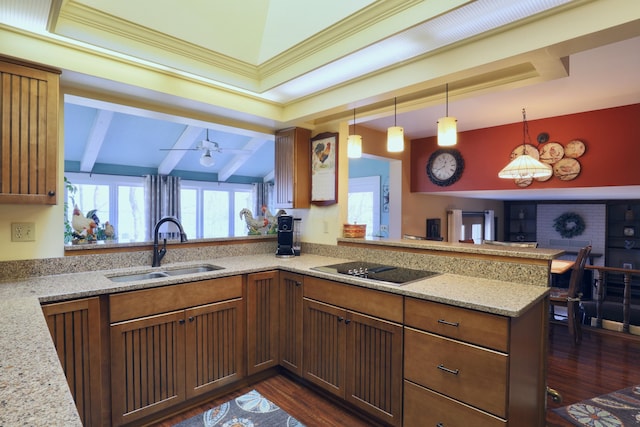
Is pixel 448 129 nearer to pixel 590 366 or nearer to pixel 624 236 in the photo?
pixel 590 366

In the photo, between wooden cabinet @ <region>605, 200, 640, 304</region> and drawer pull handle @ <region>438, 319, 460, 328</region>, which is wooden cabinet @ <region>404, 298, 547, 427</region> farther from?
wooden cabinet @ <region>605, 200, 640, 304</region>

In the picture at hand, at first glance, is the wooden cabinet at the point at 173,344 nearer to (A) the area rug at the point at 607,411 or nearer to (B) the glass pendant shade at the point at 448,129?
(B) the glass pendant shade at the point at 448,129

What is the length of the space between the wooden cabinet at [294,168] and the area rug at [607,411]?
98.5 inches

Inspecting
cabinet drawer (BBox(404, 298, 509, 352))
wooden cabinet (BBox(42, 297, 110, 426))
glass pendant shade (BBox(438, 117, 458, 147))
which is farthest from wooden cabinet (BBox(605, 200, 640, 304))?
wooden cabinet (BBox(42, 297, 110, 426))

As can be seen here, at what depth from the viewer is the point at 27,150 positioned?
1.88m

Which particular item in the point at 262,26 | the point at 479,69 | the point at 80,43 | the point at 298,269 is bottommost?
the point at 298,269

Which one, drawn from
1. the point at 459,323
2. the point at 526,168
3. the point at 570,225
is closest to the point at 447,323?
the point at 459,323

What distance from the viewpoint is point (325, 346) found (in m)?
2.36

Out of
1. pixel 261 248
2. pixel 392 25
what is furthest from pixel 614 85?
pixel 261 248

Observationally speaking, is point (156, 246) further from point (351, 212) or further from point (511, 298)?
point (351, 212)

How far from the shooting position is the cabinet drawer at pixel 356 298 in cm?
195

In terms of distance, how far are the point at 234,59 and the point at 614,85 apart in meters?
3.08

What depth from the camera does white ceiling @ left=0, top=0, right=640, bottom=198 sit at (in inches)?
63.1

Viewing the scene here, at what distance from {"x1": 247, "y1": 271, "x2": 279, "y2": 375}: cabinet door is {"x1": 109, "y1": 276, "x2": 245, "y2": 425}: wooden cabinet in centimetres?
7
